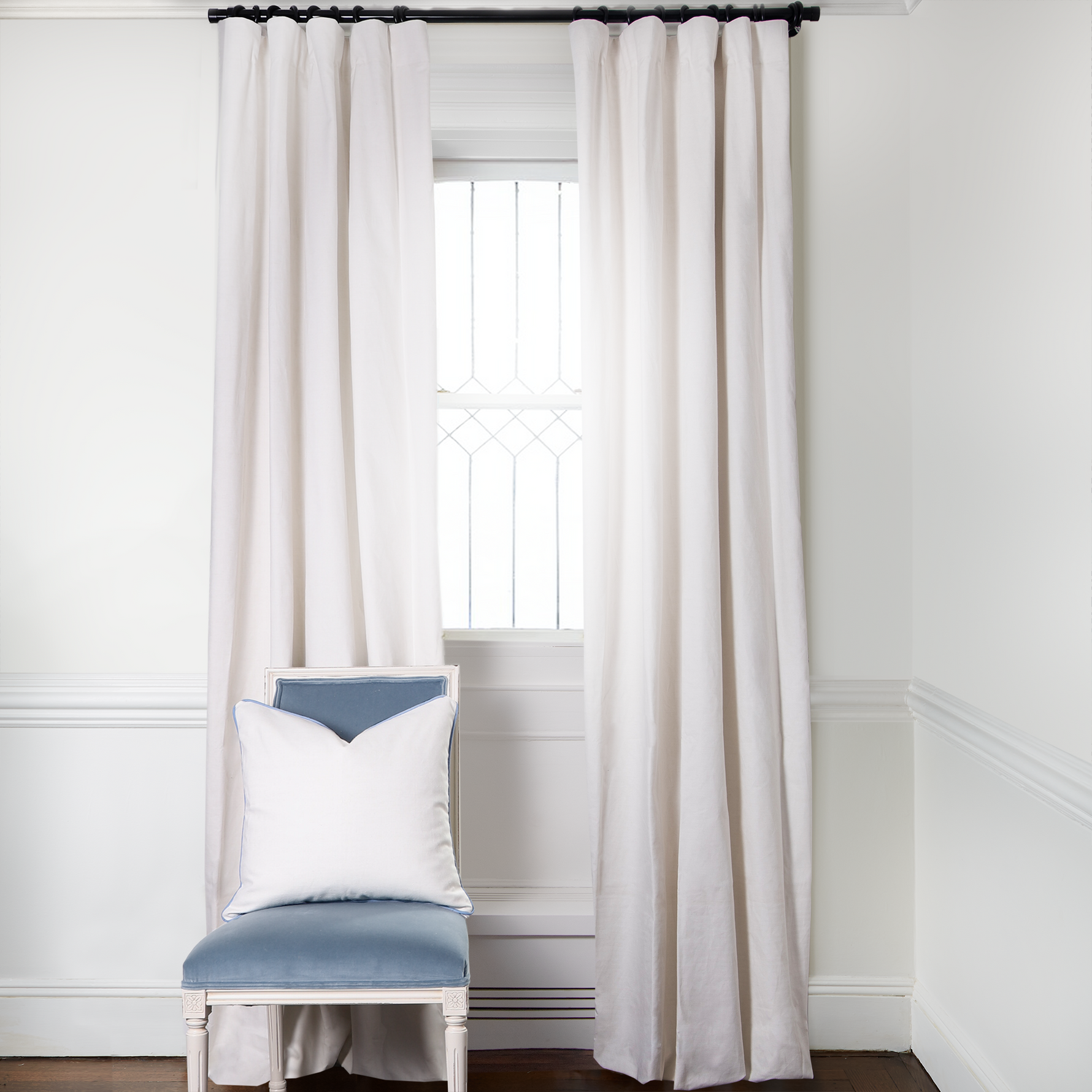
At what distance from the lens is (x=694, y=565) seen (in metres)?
1.86

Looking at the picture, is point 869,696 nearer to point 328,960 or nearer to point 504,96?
point 328,960

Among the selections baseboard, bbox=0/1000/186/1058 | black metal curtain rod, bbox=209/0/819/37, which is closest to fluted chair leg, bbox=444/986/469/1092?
baseboard, bbox=0/1000/186/1058

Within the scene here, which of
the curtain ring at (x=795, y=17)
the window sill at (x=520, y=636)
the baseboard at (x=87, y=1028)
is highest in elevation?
the curtain ring at (x=795, y=17)

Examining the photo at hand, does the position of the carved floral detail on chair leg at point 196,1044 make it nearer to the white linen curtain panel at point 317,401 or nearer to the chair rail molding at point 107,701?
the white linen curtain panel at point 317,401

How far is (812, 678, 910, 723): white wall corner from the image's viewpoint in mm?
2021

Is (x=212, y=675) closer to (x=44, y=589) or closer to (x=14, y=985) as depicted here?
(x=44, y=589)

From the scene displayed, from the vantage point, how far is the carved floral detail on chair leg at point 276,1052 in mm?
1753

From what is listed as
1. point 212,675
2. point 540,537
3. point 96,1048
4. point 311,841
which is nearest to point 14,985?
point 96,1048

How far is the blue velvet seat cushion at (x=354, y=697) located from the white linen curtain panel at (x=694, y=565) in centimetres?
42

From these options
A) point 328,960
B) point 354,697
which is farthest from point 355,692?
point 328,960

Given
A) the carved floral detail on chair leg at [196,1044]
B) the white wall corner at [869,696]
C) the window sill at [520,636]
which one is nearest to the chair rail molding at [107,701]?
the window sill at [520,636]

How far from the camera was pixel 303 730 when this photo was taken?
5.34ft

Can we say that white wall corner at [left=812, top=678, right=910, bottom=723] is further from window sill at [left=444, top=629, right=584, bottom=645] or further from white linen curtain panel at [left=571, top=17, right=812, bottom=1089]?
window sill at [left=444, top=629, right=584, bottom=645]

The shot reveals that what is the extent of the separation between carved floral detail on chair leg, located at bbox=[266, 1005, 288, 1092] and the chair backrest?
1.74 ft
